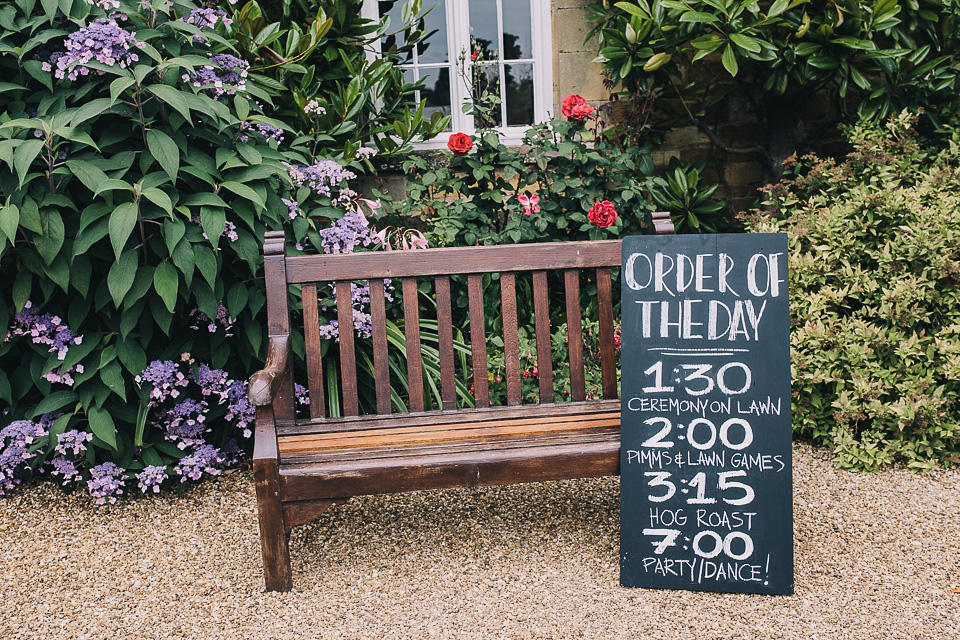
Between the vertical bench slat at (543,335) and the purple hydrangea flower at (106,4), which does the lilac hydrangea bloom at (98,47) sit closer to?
the purple hydrangea flower at (106,4)

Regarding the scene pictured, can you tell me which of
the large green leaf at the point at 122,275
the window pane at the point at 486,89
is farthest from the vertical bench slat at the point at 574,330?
the window pane at the point at 486,89

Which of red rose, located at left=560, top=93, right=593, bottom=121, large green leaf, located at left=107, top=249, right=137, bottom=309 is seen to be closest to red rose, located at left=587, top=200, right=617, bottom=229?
red rose, located at left=560, top=93, right=593, bottom=121

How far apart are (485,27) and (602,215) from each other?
1.83 meters

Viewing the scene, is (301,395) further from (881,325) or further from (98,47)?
(881,325)

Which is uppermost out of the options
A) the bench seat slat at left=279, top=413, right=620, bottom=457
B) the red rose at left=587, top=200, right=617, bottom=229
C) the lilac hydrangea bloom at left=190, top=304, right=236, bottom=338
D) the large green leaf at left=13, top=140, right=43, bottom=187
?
Answer: the large green leaf at left=13, top=140, right=43, bottom=187

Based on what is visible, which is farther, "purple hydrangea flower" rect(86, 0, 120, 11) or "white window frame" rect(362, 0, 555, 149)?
"white window frame" rect(362, 0, 555, 149)

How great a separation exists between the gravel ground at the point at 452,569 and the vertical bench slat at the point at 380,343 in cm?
47

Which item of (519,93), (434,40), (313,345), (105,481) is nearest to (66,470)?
(105,481)

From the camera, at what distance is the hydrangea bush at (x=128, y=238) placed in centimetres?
258

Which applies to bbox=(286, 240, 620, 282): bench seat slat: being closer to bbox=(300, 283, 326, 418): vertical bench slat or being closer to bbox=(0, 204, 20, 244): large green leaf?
bbox=(300, 283, 326, 418): vertical bench slat

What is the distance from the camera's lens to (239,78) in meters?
3.00

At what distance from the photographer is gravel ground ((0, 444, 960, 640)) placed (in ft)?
7.18

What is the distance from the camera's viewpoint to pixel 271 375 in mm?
2326

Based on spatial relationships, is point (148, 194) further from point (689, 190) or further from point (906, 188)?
point (906, 188)
